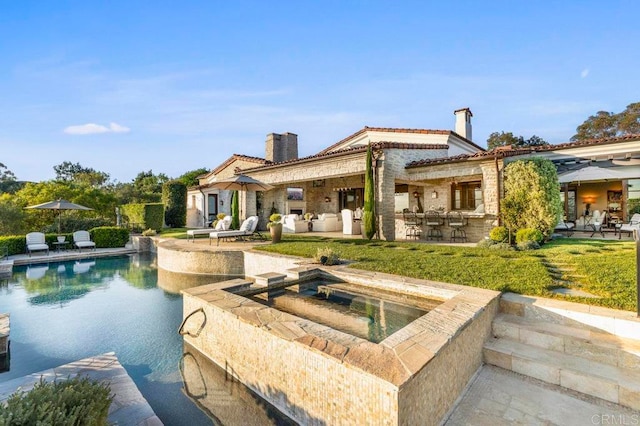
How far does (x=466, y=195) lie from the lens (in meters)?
14.0

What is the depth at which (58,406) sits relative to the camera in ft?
7.21

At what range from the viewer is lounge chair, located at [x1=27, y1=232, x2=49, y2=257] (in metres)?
14.2

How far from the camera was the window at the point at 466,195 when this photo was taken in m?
13.7

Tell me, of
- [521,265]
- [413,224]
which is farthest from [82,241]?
[521,265]

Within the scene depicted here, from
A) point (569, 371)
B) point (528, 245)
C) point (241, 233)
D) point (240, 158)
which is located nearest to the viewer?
point (569, 371)

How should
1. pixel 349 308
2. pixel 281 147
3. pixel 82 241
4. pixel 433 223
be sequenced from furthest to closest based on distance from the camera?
pixel 281 147
pixel 82 241
pixel 433 223
pixel 349 308

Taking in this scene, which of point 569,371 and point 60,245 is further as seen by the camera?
point 60,245

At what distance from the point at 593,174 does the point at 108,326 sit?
47.7 ft

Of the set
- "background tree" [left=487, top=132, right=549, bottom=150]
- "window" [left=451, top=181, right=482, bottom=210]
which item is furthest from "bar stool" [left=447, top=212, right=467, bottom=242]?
"background tree" [left=487, top=132, right=549, bottom=150]

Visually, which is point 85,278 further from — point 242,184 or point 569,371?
point 569,371

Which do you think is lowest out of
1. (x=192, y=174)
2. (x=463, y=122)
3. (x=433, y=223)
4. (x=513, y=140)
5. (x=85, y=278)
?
(x=85, y=278)

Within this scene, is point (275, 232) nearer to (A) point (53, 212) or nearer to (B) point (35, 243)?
(B) point (35, 243)

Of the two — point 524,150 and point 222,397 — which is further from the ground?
point 524,150

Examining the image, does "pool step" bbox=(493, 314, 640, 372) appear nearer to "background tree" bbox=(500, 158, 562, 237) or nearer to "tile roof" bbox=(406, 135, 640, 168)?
"background tree" bbox=(500, 158, 562, 237)
